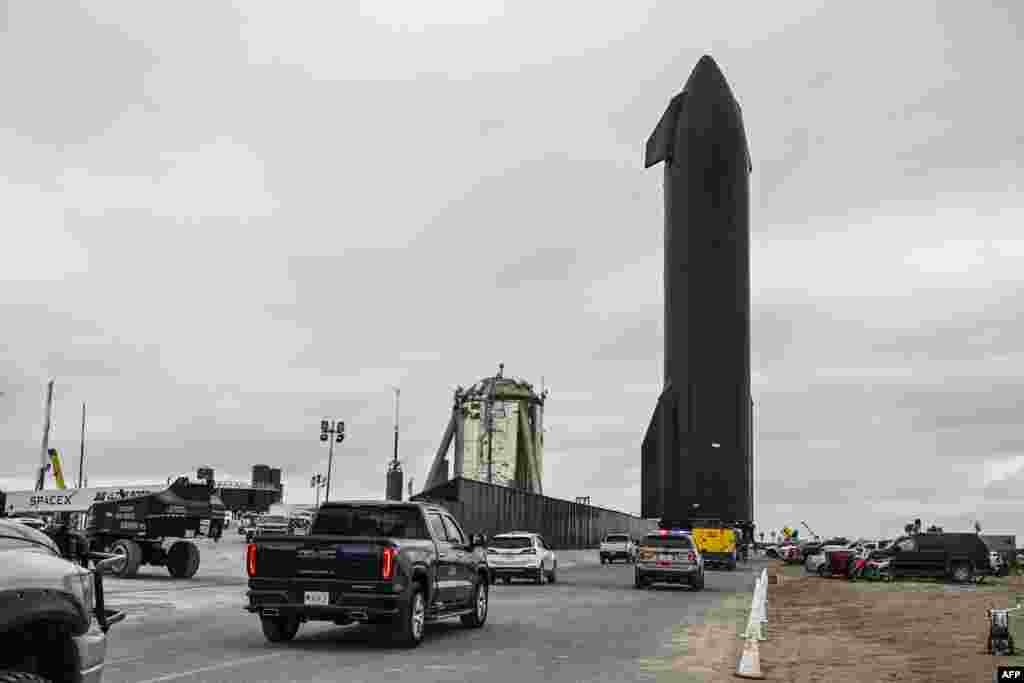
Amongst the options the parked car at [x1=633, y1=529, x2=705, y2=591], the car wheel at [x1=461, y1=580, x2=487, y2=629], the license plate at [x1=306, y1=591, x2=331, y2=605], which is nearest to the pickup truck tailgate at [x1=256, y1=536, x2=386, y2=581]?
the license plate at [x1=306, y1=591, x2=331, y2=605]

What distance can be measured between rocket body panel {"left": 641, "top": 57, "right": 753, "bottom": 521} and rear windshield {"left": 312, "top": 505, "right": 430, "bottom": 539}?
4933cm

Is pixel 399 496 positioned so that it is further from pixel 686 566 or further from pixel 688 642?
pixel 688 642

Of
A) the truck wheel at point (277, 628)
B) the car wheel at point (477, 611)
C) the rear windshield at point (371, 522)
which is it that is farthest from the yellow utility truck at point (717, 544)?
the truck wheel at point (277, 628)

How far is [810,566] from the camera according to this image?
5538 centimetres

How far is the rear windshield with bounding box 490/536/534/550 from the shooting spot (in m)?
35.3

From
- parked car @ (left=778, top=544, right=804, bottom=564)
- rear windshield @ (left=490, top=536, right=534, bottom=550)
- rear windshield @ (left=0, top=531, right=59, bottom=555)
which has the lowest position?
parked car @ (left=778, top=544, right=804, bottom=564)

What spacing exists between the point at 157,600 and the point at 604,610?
9356 millimetres

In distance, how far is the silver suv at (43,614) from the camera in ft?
16.3

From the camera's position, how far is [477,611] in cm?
1833

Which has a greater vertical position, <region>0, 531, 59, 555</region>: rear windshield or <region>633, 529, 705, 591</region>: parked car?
<region>0, 531, 59, 555</region>: rear windshield

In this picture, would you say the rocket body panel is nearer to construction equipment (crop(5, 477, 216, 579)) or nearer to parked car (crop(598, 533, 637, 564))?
parked car (crop(598, 533, 637, 564))

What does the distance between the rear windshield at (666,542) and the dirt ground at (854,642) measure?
3105 mm

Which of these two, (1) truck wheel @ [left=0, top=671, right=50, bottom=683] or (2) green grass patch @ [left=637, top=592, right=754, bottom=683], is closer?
(1) truck wheel @ [left=0, top=671, right=50, bottom=683]

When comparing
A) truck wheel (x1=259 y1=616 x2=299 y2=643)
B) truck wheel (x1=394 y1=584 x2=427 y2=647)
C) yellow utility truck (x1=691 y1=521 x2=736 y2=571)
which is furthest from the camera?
yellow utility truck (x1=691 y1=521 x2=736 y2=571)
